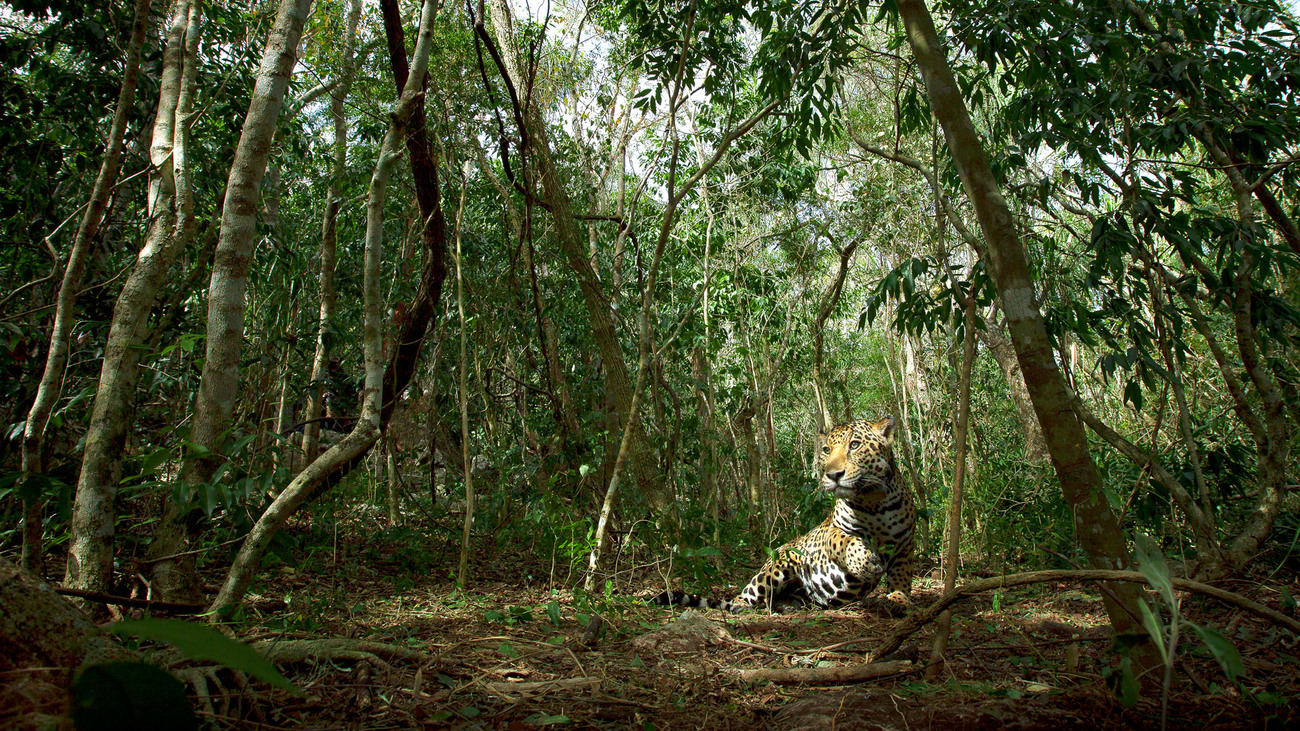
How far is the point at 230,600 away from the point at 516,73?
5772 mm

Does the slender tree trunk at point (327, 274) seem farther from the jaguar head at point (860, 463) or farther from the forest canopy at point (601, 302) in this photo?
the jaguar head at point (860, 463)

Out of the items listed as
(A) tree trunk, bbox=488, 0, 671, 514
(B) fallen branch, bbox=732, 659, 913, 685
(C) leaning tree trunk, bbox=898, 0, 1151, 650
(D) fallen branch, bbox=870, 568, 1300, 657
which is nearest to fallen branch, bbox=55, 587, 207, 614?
(B) fallen branch, bbox=732, 659, 913, 685

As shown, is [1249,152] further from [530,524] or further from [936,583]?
[530,524]

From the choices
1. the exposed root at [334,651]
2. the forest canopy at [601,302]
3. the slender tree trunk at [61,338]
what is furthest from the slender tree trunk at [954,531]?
the slender tree trunk at [61,338]

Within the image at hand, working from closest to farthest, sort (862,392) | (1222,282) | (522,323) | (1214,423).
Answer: (1222,282)
(1214,423)
(522,323)
(862,392)

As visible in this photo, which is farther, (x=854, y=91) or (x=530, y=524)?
(x=854, y=91)

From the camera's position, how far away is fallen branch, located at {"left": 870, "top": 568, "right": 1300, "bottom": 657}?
186cm

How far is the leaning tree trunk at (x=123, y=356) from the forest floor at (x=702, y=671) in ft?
2.16

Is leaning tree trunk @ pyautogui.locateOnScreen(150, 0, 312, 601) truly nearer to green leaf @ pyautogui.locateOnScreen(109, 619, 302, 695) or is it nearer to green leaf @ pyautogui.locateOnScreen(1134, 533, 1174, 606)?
green leaf @ pyautogui.locateOnScreen(109, 619, 302, 695)

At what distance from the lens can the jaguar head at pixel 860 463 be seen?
4414mm

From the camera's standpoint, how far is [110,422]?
2.60 m

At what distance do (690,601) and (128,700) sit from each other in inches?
137

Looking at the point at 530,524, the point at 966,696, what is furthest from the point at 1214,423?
the point at 530,524

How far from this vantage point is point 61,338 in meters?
2.80
